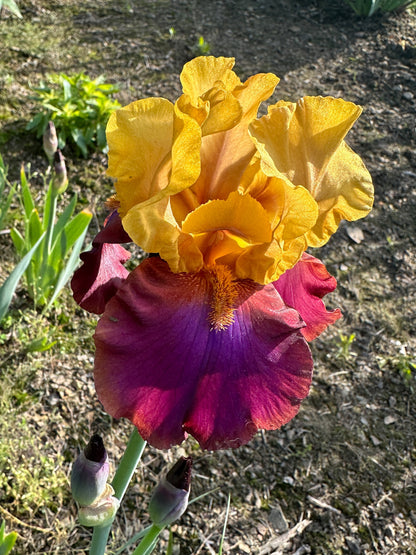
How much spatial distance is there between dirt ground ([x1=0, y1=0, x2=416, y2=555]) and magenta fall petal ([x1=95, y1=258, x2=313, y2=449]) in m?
1.18

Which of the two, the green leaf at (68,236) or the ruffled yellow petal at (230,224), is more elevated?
the ruffled yellow petal at (230,224)

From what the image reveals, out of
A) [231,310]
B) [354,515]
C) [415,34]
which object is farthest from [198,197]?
[415,34]

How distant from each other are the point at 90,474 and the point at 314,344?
6.12ft

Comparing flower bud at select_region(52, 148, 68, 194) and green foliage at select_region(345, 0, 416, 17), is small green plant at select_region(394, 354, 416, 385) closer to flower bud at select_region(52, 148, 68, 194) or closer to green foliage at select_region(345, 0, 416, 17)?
flower bud at select_region(52, 148, 68, 194)

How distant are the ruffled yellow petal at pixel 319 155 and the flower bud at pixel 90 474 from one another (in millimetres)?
583

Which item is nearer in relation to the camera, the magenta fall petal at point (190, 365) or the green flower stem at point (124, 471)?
the magenta fall petal at point (190, 365)

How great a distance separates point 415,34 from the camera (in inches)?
199

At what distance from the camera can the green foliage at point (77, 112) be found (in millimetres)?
3275

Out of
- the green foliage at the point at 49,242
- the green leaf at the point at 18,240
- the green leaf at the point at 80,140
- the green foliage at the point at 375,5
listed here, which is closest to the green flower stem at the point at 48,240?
the green foliage at the point at 49,242

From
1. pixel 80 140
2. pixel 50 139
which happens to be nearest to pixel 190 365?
pixel 50 139

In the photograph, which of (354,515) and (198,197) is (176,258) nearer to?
(198,197)

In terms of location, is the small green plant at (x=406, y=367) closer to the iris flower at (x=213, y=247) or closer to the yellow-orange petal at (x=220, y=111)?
the iris flower at (x=213, y=247)

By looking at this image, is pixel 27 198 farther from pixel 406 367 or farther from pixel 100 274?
pixel 406 367

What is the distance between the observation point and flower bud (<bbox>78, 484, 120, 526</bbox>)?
114 cm
